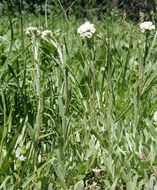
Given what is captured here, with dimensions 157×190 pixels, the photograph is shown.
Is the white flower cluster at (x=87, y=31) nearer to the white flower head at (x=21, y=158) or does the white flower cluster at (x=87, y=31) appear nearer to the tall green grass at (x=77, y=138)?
the tall green grass at (x=77, y=138)

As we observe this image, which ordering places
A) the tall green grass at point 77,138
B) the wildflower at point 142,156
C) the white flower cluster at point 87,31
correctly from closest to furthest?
the tall green grass at point 77,138 → the wildflower at point 142,156 → the white flower cluster at point 87,31

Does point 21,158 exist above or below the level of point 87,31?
below

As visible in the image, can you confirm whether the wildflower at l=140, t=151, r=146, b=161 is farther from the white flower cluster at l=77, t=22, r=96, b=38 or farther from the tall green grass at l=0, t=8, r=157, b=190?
the white flower cluster at l=77, t=22, r=96, b=38

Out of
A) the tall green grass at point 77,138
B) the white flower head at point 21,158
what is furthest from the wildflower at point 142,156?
the white flower head at point 21,158

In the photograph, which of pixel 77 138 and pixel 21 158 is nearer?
pixel 21 158

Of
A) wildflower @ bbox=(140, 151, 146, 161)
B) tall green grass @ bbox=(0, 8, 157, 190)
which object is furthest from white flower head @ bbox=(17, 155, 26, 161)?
wildflower @ bbox=(140, 151, 146, 161)

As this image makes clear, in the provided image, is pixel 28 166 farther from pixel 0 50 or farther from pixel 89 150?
pixel 0 50

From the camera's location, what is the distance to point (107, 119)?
1.62 m

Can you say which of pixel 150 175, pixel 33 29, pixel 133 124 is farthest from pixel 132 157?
pixel 33 29

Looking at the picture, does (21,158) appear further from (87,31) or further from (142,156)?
(87,31)

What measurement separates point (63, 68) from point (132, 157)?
328 millimetres

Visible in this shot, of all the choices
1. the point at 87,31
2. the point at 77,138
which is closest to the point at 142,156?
the point at 77,138

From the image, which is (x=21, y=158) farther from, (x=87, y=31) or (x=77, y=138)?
(x=87, y=31)

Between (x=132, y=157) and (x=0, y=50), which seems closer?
(x=132, y=157)
